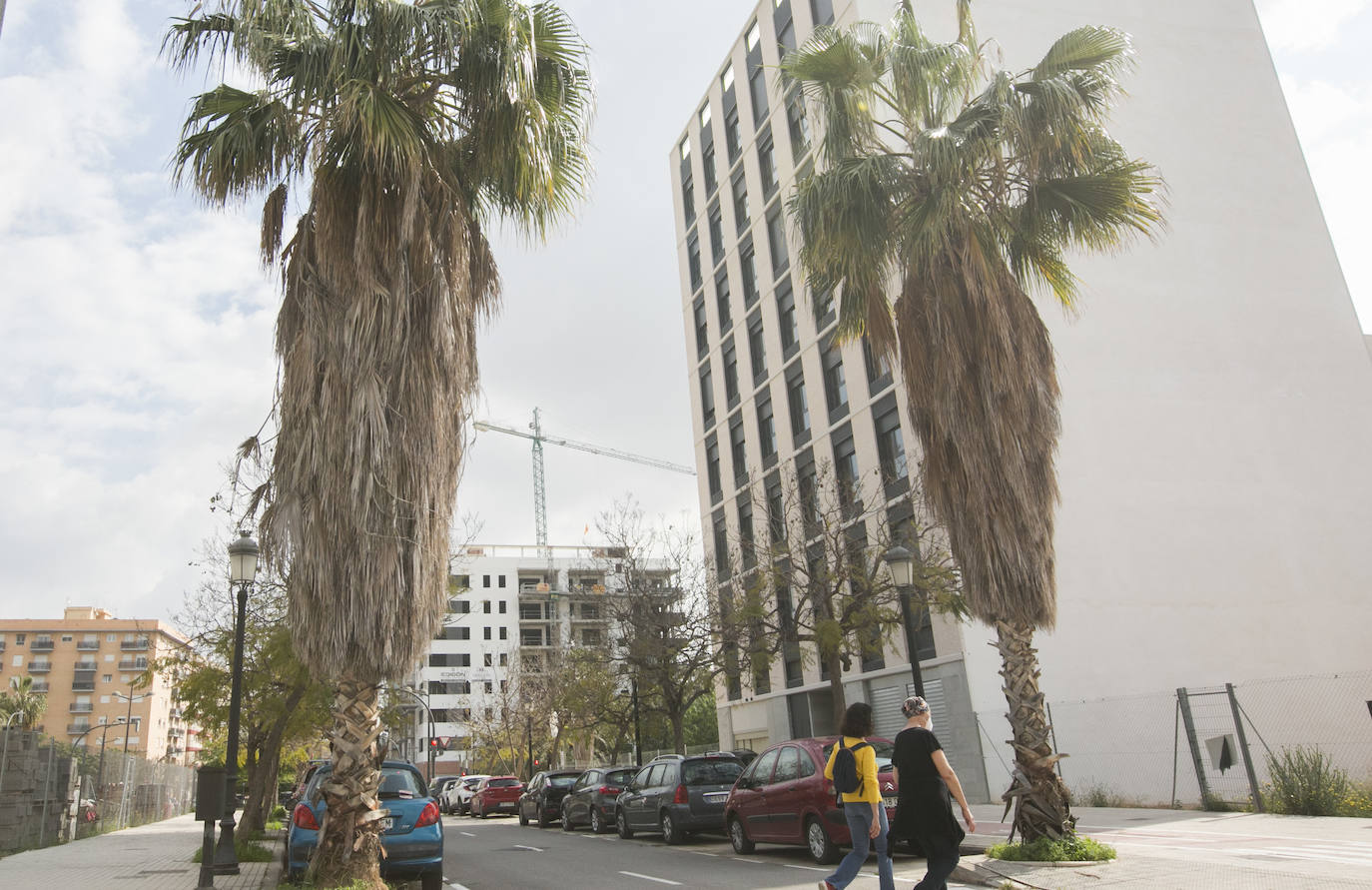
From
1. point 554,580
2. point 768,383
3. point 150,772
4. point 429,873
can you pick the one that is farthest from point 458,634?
point 429,873

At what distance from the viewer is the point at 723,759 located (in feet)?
58.7

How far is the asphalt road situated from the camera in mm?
11477

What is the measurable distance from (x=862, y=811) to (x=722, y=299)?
107 ft

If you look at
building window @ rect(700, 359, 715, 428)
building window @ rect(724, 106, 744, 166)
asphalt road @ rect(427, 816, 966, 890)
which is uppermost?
building window @ rect(724, 106, 744, 166)

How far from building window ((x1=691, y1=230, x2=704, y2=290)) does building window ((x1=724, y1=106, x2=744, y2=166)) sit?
4.26 meters

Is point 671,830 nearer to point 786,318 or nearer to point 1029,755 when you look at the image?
point 1029,755

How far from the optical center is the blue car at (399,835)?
9.93 m

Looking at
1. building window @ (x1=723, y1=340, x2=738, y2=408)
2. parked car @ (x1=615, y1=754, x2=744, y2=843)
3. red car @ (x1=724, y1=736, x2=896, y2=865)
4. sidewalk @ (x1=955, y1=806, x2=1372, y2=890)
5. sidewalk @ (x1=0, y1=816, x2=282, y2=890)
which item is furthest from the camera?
building window @ (x1=723, y1=340, x2=738, y2=408)

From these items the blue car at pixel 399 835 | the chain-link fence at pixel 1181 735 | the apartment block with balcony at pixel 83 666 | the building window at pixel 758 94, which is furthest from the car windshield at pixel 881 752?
the apartment block with balcony at pixel 83 666

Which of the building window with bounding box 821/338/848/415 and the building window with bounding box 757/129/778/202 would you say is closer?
the building window with bounding box 821/338/848/415

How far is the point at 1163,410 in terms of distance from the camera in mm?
26203

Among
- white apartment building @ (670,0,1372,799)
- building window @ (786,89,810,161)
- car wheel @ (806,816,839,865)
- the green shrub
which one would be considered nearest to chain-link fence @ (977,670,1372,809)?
white apartment building @ (670,0,1372,799)

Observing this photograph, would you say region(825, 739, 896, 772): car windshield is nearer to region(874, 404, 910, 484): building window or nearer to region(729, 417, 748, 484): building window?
region(874, 404, 910, 484): building window

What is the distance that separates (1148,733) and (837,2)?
22.7m
